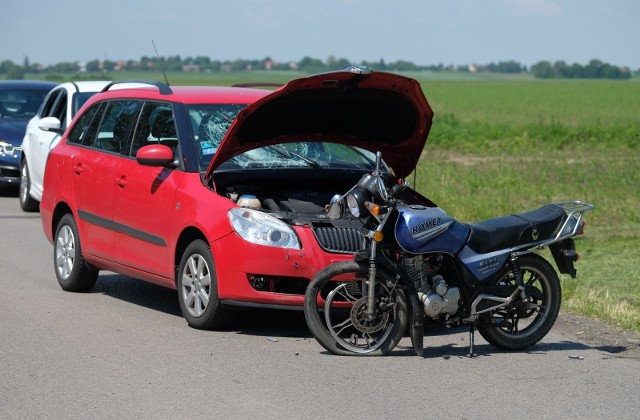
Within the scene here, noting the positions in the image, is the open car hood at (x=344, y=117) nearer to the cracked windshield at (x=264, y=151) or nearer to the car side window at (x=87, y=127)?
the cracked windshield at (x=264, y=151)

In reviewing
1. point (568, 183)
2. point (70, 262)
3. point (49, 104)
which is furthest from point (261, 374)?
point (568, 183)

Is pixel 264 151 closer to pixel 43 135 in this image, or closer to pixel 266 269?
pixel 266 269

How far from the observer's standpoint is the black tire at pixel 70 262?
33.1ft

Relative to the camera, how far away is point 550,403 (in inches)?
257

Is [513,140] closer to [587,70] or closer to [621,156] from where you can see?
[621,156]

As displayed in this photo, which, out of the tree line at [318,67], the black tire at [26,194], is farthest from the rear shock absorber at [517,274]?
the tree line at [318,67]

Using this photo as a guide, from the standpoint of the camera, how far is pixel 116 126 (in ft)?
32.4

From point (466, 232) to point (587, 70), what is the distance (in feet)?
613

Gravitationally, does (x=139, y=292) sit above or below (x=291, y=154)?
below

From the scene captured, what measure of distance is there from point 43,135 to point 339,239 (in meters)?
9.04

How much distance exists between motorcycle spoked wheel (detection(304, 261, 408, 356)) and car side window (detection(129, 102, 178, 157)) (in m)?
1.99

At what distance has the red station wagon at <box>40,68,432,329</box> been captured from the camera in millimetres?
8117

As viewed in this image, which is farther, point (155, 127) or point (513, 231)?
point (155, 127)

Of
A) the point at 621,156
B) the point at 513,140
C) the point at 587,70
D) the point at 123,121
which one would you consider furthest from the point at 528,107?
the point at 587,70
